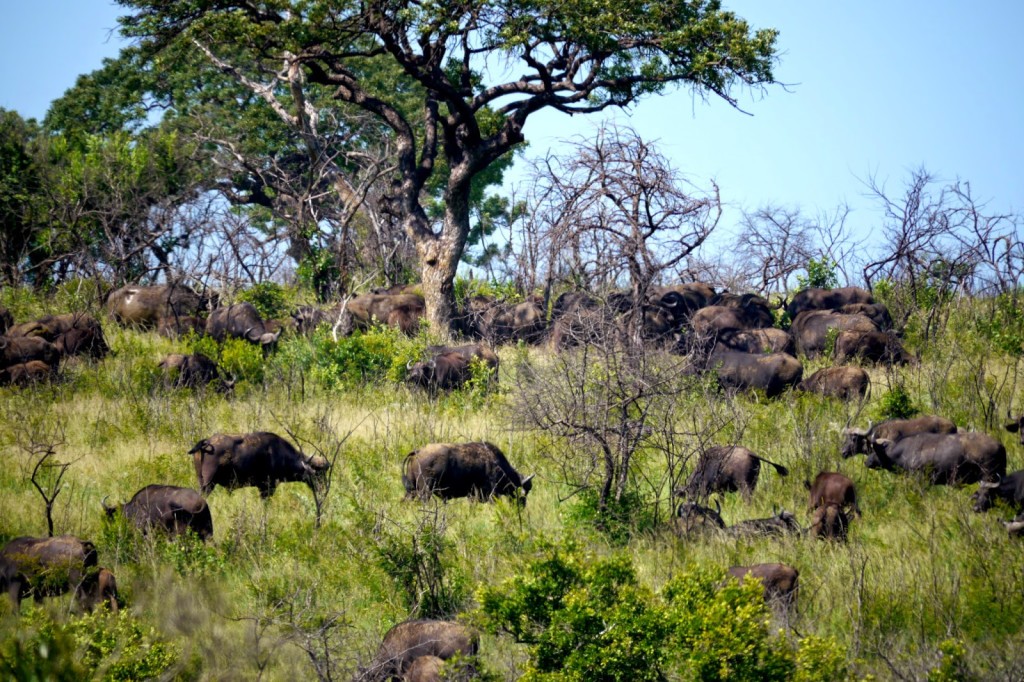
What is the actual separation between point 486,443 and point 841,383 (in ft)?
21.2

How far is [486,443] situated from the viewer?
13.0 metres

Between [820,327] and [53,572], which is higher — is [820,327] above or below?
above

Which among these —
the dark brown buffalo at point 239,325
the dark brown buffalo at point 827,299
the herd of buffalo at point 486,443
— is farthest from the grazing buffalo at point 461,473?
the dark brown buffalo at point 827,299

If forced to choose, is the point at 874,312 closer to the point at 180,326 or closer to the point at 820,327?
the point at 820,327

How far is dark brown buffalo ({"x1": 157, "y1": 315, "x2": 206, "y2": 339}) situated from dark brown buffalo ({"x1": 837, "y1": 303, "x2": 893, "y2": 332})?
42.3 ft

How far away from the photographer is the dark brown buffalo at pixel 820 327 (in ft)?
63.7

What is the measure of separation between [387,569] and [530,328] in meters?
12.3

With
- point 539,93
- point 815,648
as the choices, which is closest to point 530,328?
point 539,93

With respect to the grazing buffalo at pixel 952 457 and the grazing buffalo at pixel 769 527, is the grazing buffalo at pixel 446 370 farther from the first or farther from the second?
the grazing buffalo at pixel 769 527

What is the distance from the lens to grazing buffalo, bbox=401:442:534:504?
12523 mm

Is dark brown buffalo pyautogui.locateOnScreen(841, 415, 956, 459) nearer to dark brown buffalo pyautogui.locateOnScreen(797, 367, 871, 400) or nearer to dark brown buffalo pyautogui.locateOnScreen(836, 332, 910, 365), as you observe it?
dark brown buffalo pyautogui.locateOnScreen(797, 367, 871, 400)

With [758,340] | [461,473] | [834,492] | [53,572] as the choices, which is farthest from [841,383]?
[53,572]

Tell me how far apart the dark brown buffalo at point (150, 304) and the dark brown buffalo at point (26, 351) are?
3.71 metres

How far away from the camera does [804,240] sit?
93.6 feet
